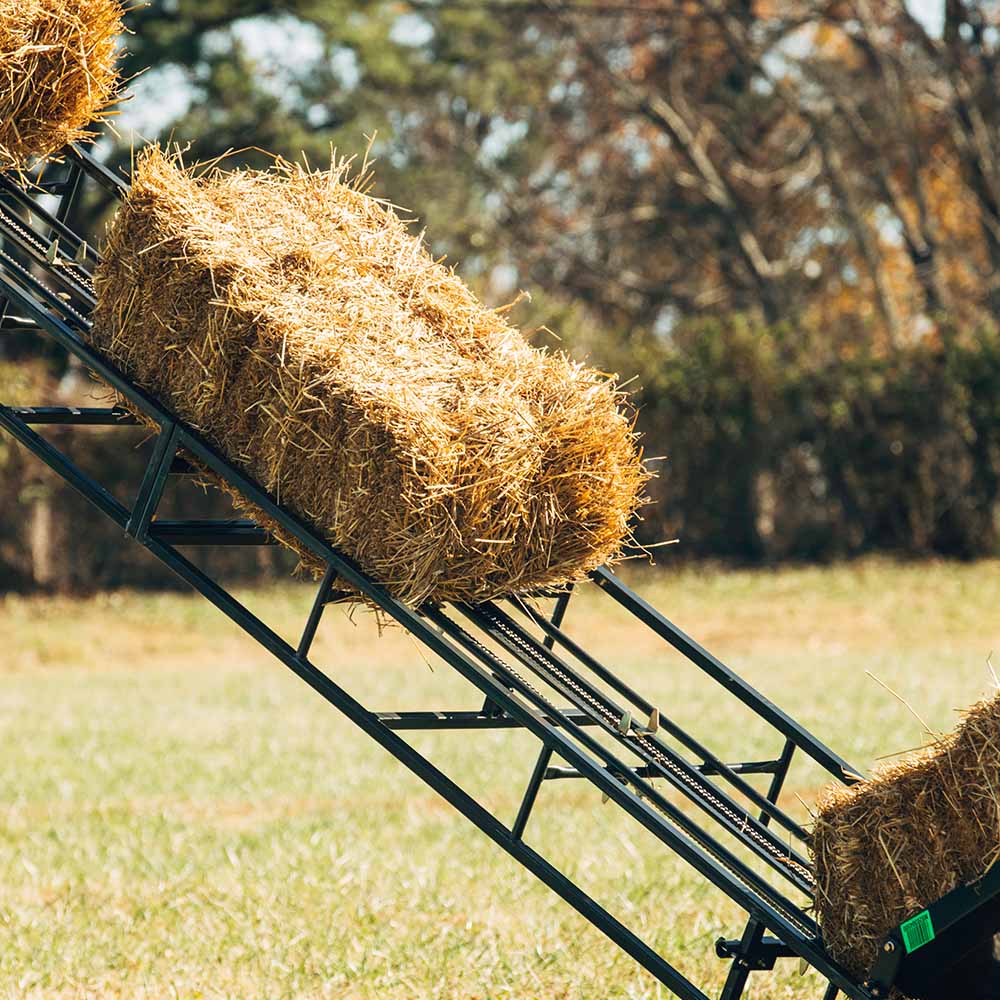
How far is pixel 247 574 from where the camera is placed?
66.5 ft

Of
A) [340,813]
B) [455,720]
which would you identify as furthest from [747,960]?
[340,813]

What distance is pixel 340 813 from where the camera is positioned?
25.5ft

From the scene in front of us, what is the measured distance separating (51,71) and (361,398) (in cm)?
139

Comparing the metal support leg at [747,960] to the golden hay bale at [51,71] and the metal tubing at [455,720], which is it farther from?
the golden hay bale at [51,71]

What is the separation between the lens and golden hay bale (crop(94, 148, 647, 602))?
3516 mm

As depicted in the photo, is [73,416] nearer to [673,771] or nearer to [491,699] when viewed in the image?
[491,699]

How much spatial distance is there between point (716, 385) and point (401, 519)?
16.7 meters

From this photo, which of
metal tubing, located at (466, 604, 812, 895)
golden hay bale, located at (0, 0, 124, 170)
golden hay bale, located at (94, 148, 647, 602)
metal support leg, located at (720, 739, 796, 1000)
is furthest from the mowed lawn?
golden hay bale, located at (0, 0, 124, 170)

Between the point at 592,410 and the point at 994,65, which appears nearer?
the point at 592,410

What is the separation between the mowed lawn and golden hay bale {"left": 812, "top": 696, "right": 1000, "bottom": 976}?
1.14m

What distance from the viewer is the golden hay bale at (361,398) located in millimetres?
3516

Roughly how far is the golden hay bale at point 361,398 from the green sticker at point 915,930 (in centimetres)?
122

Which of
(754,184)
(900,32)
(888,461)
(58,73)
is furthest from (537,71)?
(58,73)

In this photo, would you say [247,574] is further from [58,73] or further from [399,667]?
[58,73]
